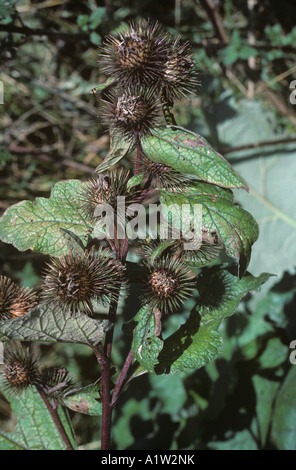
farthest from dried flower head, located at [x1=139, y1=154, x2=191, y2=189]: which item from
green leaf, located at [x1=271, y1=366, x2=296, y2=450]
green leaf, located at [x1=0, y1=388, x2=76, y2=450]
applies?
green leaf, located at [x1=271, y1=366, x2=296, y2=450]

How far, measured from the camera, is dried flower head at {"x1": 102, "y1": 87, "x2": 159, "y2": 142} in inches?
35.6

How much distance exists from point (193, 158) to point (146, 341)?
0.37m

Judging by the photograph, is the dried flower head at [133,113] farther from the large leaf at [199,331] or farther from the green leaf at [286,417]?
the green leaf at [286,417]

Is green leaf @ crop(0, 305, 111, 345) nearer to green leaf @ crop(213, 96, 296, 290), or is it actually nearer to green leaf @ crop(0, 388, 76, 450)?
green leaf @ crop(0, 388, 76, 450)

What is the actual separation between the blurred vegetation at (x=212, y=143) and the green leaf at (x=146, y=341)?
2.00 feet

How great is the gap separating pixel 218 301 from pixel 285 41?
61.0 inches

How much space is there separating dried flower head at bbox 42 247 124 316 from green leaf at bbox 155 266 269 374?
213mm

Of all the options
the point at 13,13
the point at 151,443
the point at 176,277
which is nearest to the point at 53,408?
the point at 176,277

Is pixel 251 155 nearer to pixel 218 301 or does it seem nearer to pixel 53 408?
pixel 218 301

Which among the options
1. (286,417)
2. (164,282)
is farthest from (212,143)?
(164,282)

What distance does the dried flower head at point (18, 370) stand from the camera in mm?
1031

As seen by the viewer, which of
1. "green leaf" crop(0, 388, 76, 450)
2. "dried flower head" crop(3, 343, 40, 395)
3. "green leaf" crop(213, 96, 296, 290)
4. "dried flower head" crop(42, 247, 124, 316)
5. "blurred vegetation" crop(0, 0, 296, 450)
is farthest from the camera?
"green leaf" crop(213, 96, 296, 290)

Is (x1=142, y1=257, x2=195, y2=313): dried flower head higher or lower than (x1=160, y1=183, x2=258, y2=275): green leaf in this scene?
lower

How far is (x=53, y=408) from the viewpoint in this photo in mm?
1136
